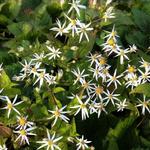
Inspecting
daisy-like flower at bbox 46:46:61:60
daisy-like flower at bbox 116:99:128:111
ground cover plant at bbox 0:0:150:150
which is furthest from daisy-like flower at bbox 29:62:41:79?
daisy-like flower at bbox 116:99:128:111

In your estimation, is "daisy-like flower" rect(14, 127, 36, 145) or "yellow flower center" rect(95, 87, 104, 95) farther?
"yellow flower center" rect(95, 87, 104, 95)

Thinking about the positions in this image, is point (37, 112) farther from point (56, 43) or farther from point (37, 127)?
point (56, 43)

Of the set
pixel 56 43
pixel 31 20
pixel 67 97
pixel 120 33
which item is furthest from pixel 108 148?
pixel 31 20

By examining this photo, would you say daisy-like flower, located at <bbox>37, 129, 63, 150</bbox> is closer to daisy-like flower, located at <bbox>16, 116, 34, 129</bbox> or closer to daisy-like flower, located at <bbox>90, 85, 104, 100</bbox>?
daisy-like flower, located at <bbox>16, 116, 34, 129</bbox>

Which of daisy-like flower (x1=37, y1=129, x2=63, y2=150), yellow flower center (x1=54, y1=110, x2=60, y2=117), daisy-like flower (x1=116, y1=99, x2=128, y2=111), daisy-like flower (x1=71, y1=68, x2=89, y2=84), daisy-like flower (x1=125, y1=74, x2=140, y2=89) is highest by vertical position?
daisy-like flower (x1=125, y1=74, x2=140, y2=89)

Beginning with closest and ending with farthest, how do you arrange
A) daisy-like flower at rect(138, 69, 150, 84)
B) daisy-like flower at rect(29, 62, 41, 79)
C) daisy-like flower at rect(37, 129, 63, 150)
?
daisy-like flower at rect(37, 129, 63, 150)
daisy-like flower at rect(29, 62, 41, 79)
daisy-like flower at rect(138, 69, 150, 84)

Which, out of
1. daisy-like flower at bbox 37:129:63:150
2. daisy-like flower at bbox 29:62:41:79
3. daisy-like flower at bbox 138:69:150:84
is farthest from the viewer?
daisy-like flower at bbox 138:69:150:84

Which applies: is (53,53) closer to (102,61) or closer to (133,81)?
(102,61)

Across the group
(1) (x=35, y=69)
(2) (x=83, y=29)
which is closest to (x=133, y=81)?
(2) (x=83, y=29)

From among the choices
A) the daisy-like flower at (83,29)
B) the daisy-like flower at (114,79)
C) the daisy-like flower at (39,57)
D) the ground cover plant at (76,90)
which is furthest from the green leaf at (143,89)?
the daisy-like flower at (39,57)
